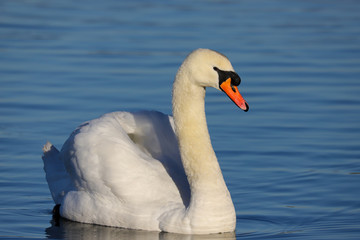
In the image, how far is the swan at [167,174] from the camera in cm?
855

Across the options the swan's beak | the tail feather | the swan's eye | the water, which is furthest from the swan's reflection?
the swan's eye

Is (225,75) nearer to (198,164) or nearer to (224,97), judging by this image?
(198,164)

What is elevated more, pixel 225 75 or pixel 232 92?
pixel 225 75

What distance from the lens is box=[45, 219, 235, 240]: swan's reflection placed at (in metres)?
8.59

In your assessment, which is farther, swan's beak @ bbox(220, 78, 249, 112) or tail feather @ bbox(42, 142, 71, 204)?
tail feather @ bbox(42, 142, 71, 204)

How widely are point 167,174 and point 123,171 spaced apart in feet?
1.64

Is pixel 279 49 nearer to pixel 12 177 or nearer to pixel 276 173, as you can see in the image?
pixel 276 173

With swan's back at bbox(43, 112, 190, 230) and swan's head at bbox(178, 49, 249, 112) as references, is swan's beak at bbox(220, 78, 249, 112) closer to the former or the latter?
swan's head at bbox(178, 49, 249, 112)

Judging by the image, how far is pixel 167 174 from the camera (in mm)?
9023

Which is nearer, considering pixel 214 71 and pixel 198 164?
pixel 214 71

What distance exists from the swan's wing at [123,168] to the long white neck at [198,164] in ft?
0.86

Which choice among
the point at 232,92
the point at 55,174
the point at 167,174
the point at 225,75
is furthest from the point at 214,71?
the point at 55,174

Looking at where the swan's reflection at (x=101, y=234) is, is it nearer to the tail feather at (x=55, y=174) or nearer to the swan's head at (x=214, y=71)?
the tail feather at (x=55, y=174)

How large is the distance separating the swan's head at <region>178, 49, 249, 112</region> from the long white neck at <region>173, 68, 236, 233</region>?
0.46 feet
